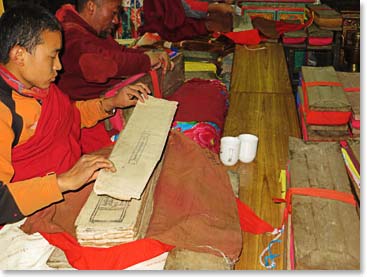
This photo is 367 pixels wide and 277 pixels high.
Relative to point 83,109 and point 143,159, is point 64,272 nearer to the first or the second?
point 143,159

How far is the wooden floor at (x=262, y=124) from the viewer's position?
1.52 m

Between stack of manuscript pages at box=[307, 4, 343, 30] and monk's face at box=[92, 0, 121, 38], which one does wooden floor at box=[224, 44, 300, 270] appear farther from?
monk's face at box=[92, 0, 121, 38]

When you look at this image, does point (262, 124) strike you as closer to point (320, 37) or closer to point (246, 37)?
point (246, 37)

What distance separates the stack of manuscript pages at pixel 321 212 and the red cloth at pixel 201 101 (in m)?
0.69

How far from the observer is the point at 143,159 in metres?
1.38

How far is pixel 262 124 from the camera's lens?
2.27 m

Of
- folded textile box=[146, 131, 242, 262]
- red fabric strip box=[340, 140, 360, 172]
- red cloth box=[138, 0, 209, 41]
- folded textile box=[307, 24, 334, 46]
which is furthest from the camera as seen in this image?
folded textile box=[307, 24, 334, 46]

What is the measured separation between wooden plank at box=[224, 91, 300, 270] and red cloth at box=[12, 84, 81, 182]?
65 centimetres

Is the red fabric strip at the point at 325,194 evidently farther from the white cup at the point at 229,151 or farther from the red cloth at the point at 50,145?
the red cloth at the point at 50,145

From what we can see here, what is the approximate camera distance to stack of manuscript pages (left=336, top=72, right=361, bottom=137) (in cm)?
186

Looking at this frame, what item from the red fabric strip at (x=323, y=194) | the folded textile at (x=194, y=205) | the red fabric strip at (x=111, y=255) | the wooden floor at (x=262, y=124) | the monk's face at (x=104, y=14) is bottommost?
the wooden floor at (x=262, y=124)

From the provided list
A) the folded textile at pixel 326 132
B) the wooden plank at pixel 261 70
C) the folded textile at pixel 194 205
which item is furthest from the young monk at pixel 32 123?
the wooden plank at pixel 261 70

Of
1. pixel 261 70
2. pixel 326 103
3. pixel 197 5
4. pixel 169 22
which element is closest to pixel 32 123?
Result: pixel 326 103

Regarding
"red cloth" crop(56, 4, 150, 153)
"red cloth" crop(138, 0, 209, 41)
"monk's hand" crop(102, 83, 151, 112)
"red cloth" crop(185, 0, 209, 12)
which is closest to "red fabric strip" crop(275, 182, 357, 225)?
"monk's hand" crop(102, 83, 151, 112)
